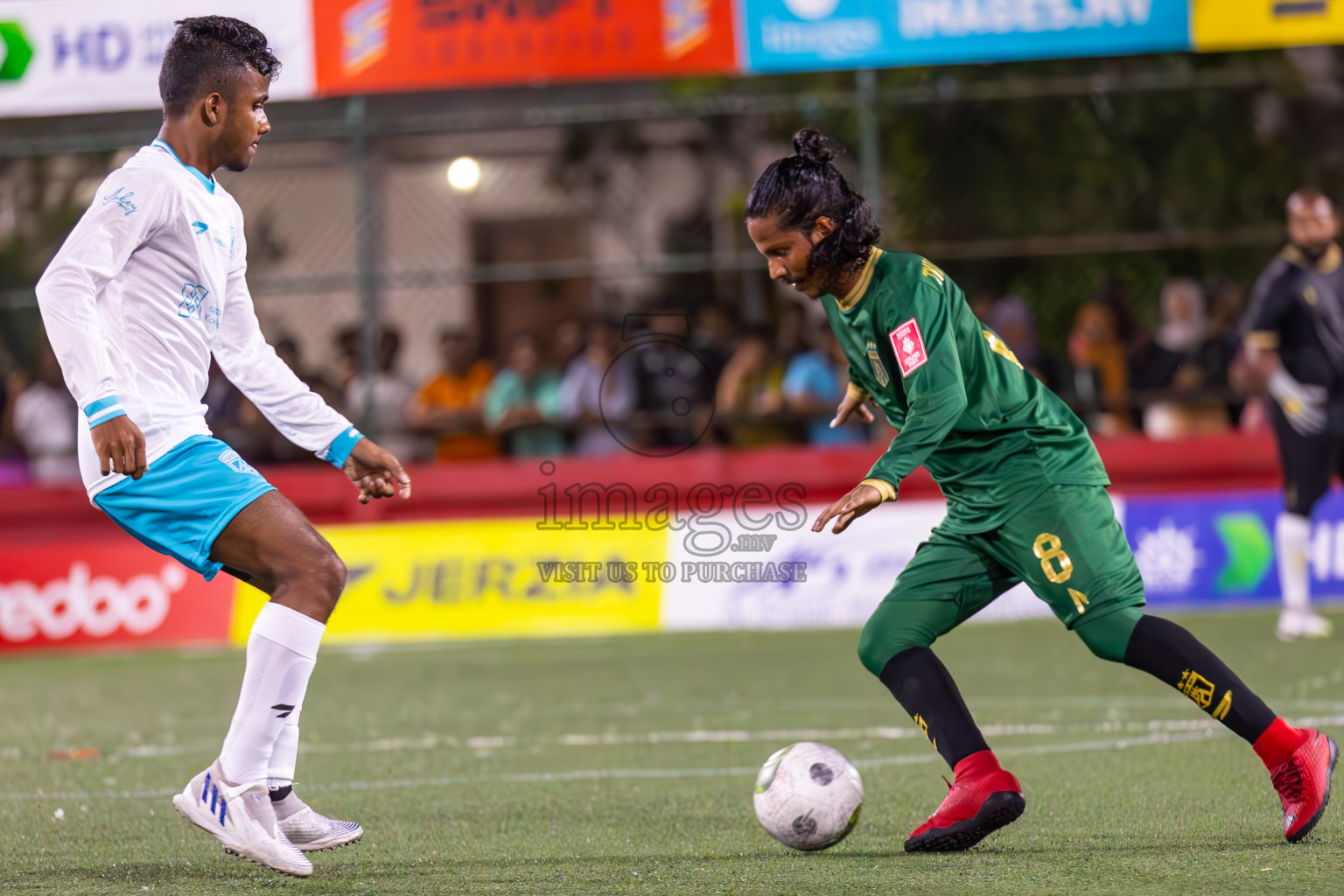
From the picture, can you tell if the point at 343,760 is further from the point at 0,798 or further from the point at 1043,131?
the point at 1043,131

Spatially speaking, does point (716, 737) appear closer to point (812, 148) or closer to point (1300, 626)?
point (812, 148)

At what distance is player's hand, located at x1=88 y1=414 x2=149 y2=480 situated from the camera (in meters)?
4.36

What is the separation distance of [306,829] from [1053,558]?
2180mm

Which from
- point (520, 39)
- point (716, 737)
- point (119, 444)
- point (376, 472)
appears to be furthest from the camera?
point (520, 39)

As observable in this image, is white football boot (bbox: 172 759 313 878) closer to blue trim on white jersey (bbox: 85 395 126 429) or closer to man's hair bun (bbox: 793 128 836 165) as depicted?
blue trim on white jersey (bbox: 85 395 126 429)

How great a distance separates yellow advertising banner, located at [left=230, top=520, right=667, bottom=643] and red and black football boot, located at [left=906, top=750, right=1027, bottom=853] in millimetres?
7080

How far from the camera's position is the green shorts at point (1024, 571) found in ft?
15.6

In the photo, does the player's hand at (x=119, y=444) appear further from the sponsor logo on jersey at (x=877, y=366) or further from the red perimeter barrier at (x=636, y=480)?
the red perimeter barrier at (x=636, y=480)

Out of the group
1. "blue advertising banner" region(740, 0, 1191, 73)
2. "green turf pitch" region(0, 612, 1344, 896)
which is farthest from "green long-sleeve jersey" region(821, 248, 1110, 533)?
"blue advertising banner" region(740, 0, 1191, 73)

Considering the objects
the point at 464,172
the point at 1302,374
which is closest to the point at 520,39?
the point at 464,172

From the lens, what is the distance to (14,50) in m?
12.5

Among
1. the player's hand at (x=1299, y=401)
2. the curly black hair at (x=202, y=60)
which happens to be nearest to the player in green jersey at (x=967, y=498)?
the curly black hair at (x=202, y=60)

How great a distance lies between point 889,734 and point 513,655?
400 centimetres

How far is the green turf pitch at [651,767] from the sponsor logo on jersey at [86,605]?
2.54 feet
